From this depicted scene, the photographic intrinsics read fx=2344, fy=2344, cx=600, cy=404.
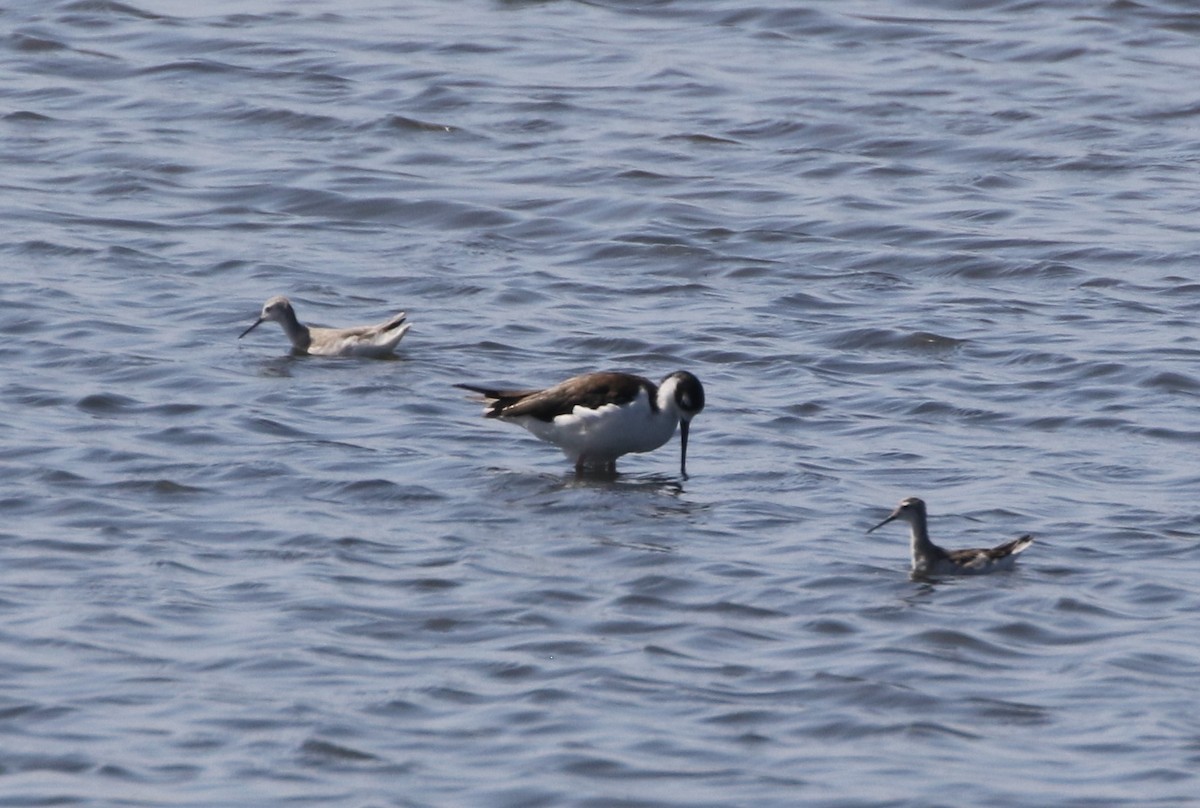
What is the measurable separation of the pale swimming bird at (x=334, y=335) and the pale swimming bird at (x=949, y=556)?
18.1 ft

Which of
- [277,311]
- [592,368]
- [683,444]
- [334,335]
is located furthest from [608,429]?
[277,311]

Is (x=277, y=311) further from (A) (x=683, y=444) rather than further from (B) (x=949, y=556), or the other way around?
(B) (x=949, y=556)

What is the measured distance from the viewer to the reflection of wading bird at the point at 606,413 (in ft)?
47.0

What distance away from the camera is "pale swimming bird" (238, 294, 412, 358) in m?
16.8

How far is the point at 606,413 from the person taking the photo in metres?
14.3

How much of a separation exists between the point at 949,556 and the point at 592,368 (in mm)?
5016

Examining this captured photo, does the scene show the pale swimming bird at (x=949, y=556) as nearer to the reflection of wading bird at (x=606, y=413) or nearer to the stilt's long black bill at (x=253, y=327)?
the reflection of wading bird at (x=606, y=413)

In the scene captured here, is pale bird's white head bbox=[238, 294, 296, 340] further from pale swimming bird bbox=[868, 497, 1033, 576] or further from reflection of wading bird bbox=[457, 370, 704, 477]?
pale swimming bird bbox=[868, 497, 1033, 576]

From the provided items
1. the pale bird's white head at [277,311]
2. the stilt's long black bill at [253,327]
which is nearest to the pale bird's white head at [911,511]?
the pale bird's white head at [277,311]

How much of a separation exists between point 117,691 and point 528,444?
5.64m

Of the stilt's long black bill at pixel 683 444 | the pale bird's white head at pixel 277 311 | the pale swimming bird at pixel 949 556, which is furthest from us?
the pale bird's white head at pixel 277 311

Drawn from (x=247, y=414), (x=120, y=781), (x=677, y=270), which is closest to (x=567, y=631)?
(x=120, y=781)

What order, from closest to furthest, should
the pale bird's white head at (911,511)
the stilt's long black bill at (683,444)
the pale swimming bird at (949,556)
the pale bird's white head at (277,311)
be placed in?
the pale swimming bird at (949,556) → the pale bird's white head at (911,511) → the stilt's long black bill at (683,444) → the pale bird's white head at (277,311)

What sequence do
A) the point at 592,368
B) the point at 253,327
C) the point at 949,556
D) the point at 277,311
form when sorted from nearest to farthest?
the point at 949,556 < the point at 592,368 < the point at 277,311 < the point at 253,327
